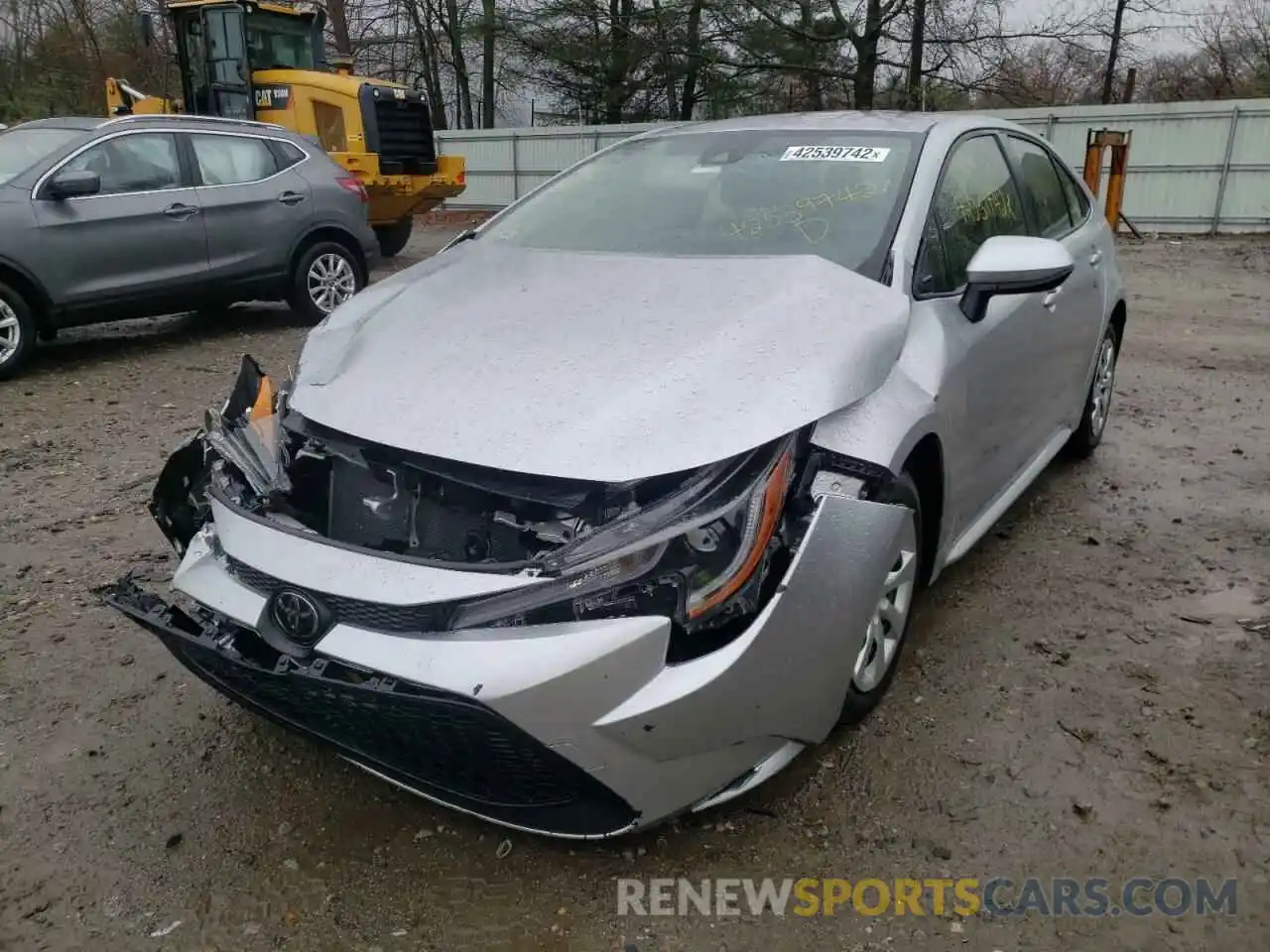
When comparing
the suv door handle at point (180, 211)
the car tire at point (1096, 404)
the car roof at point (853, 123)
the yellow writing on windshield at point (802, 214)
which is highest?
the car roof at point (853, 123)

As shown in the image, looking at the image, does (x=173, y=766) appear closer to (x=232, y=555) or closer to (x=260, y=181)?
(x=232, y=555)

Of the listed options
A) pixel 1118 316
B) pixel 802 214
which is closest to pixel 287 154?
pixel 802 214

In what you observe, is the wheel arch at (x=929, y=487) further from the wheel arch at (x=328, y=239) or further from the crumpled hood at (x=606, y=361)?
the wheel arch at (x=328, y=239)

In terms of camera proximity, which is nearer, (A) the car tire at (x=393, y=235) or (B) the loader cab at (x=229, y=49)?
(B) the loader cab at (x=229, y=49)

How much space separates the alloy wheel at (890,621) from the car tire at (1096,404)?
89.8 inches

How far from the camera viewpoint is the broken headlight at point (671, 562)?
1.98 meters

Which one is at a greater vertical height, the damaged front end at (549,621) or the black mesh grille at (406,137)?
the black mesh grille at (406,137)

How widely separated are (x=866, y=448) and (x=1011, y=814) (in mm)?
982

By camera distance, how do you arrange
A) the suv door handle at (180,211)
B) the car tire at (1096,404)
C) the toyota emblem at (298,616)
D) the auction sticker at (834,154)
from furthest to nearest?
the suv door handle at (180,211)
the car tire at (1096,404)
the auction sticker at (834,154)
the toyota emblem at (298,616)

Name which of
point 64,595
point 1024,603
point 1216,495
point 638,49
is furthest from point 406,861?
point 638,49

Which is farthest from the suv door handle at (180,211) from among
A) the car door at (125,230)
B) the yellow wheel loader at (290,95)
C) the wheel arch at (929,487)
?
the wheel arch at (929,487)

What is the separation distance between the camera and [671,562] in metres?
2.03

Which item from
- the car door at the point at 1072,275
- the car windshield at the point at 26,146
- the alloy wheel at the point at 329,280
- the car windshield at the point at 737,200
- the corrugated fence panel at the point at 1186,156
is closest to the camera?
the car windshield at the point at 737,200

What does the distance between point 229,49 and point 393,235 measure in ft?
9.24
